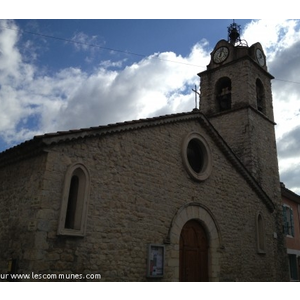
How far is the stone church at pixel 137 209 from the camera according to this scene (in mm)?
6270

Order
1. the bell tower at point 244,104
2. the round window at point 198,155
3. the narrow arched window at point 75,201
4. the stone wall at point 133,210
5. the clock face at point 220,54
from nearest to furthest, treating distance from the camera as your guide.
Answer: the stone wall at point 133,210 < the narrow arched window at point 75,201 < the round window at point 198,155 < the bell tower at point 244,104 < the clock face at point 220,54

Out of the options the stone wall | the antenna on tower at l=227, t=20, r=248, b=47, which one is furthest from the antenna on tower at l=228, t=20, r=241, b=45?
the stone wall

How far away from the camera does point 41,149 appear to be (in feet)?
21.0

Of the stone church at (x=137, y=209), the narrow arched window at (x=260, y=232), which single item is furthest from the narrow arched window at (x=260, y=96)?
the narrow arched window at (x=260, y=232)

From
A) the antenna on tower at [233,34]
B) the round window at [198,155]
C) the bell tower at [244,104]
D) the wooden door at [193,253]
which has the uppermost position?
the antenna on tower at [233,34]

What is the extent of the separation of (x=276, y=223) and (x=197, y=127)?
6.24 meters

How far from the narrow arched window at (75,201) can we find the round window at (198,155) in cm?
385

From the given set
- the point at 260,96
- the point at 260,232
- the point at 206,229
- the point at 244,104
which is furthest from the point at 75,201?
the point at 260,96

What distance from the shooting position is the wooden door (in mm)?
8844

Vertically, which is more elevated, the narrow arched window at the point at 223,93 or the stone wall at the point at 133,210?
the narrow arched window at the point at 223,93

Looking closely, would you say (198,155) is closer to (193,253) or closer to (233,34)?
(193,253)

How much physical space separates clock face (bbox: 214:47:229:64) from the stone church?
566cm

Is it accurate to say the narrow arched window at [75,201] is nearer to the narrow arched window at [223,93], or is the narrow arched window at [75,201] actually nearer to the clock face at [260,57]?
the narrow arched window at [223,93]

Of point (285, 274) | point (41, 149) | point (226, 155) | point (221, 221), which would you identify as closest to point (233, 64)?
point (226, 155)
